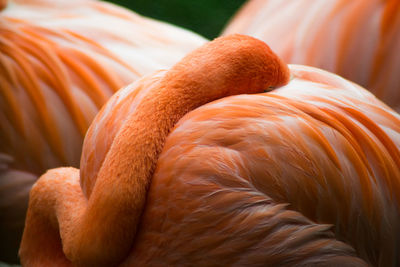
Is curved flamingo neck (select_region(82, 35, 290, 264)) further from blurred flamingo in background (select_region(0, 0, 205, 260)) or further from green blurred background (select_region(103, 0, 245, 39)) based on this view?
green blurred background (select_region(103, 0, 245, 39))

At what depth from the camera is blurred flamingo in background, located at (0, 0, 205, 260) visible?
1.66 m

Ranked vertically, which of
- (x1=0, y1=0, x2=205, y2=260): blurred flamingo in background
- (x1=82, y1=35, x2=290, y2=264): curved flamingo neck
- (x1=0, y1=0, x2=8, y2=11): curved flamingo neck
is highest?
(x1=82, y1=35, x2=290, y2=264): curved flamingo neck

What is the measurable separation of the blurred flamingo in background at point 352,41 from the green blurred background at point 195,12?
1.29 meters

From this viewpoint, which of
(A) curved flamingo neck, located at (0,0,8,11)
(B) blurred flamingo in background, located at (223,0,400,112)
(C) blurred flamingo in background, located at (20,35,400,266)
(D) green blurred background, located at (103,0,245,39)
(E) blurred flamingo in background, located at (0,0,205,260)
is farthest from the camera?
(D) green blurred background, located at (103,0,245,39)

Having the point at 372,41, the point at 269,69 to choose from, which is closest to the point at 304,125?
the point at 269,69

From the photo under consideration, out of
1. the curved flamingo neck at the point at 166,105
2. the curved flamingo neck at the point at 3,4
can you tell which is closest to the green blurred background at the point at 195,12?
the curved flamingo neck at the point at 3,4

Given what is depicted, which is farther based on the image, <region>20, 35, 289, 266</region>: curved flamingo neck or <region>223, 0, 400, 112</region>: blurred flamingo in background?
<region>223, 0, 400, 112</region>: blurred flamingo in background

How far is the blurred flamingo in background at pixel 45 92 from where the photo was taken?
5.45 feet

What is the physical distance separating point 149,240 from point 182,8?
7.32ft

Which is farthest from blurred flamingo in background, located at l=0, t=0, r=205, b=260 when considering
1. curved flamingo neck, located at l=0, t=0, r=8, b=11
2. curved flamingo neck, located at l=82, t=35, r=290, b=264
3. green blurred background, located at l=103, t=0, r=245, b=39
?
green blurred background, located at l=103, t=0, r=245, b=39

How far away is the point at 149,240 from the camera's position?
0.94 metres

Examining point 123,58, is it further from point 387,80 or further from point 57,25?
point 387,80

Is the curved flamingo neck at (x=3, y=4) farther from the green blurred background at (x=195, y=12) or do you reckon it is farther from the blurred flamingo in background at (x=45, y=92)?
the green blurred background at (x=195, y=12)

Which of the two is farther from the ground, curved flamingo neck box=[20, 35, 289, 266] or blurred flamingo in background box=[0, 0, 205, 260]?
curved flamingo neck box=[20, 35, 289, 266]
